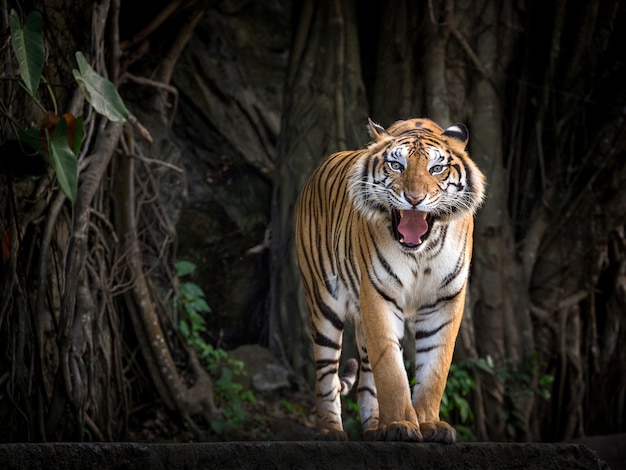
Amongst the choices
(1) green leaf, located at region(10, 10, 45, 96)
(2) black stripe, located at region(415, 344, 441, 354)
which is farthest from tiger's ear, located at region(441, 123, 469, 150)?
(1) green leaf, located at region(10, 10, 45, 96)

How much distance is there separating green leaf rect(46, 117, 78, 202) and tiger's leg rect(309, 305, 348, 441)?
4.22 ft

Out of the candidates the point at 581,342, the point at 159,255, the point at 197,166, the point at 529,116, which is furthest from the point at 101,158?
the point at 581,342

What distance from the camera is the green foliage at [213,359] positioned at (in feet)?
20.4

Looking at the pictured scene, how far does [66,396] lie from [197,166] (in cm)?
296

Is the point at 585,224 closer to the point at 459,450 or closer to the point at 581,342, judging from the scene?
the point at 581,342

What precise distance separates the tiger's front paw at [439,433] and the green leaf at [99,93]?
244cm

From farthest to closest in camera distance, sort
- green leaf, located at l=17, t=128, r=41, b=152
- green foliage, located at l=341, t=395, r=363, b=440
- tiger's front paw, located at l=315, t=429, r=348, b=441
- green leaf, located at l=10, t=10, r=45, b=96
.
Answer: green foliage, located at l=341, t=395, r=363, b=440, green leaf, located at l=17, t=128, r=41, b=152, green leaf, located at l=10, t=10, r=45, b=96, tiger's front paw, located at l=315, t=429, r=348, b=441

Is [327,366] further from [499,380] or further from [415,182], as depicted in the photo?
[499,380]

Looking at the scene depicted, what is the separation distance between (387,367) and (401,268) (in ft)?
1.22

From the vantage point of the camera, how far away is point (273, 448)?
2695 millimetres

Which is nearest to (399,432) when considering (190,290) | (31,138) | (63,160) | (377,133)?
(377,133)

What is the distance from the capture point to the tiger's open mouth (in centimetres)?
296

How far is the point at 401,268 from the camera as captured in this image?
3.19m

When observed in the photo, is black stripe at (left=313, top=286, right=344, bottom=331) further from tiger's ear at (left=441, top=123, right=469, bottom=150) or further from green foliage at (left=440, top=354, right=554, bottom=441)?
green foliage at (left=440, top=354, right=554, bottom=441)
